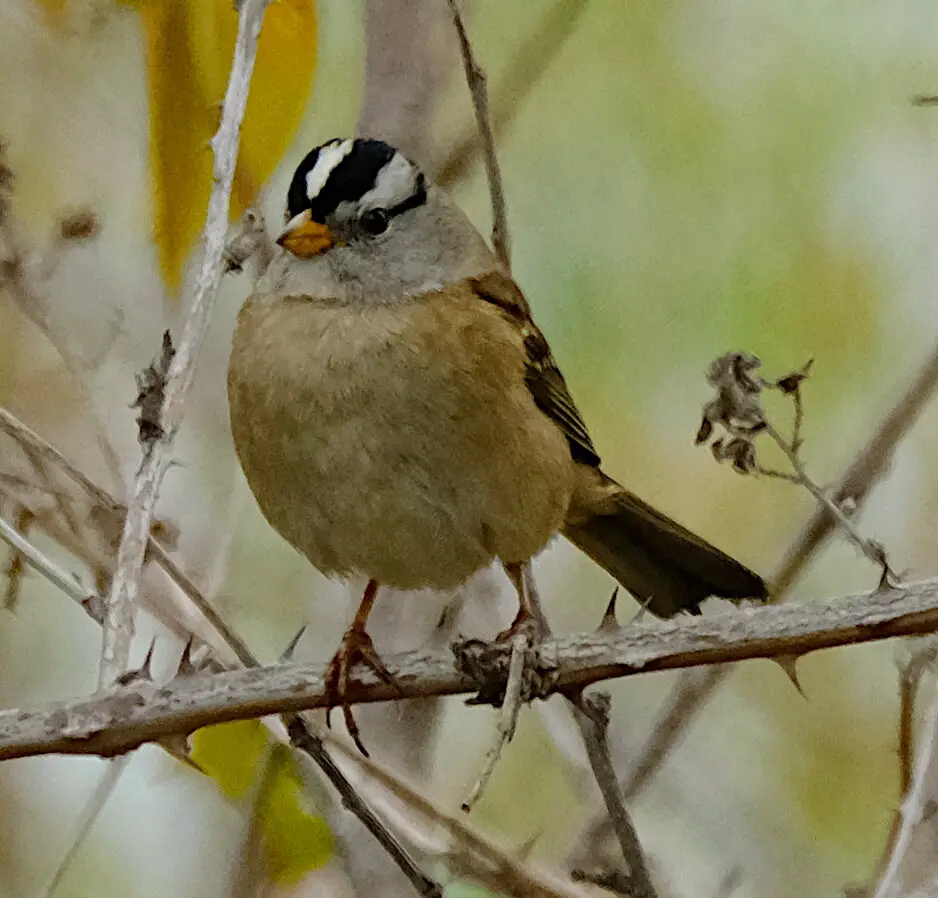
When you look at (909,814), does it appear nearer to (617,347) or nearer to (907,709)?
(907,709)

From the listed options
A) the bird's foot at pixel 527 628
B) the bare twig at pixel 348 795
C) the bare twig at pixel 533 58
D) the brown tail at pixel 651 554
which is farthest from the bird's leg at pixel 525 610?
the bare twig at pixel 533 58

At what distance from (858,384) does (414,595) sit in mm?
747

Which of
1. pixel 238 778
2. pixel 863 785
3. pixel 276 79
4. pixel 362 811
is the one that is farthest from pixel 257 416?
pixel 863 785

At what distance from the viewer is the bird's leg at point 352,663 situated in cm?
116

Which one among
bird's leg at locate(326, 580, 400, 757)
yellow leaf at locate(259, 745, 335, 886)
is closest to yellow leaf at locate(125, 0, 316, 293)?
bird's leg at locate(326, 580, 400, 757)

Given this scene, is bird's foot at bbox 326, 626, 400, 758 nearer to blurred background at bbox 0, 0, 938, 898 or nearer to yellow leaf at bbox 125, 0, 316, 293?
blurred background at bbox 0, 0, 938, 898

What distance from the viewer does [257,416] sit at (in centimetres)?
130

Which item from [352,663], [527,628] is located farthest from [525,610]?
[352,663]

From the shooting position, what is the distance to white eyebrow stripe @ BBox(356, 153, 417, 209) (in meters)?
1.42

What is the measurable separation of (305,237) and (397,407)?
0.81ft

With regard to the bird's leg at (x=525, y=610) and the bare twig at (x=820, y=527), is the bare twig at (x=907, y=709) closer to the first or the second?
the bare twig at (x=820, y=527)

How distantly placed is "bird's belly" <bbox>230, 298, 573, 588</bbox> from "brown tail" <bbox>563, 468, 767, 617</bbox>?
8.9 inches

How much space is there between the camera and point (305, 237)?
4.46 feet

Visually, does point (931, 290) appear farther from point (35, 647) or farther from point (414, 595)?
point (35, 647)
